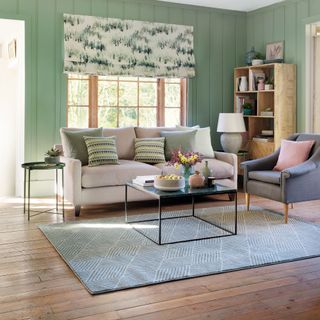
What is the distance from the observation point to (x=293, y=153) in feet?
16.3

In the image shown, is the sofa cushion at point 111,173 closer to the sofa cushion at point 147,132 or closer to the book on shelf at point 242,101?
the sofa cushion at point 147,132

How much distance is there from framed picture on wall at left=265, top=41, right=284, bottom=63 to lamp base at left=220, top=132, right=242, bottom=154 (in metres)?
1.17

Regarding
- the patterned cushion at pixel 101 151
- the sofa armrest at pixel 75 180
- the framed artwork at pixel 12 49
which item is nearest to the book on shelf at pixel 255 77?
the patterned cushion at pixel 101 151

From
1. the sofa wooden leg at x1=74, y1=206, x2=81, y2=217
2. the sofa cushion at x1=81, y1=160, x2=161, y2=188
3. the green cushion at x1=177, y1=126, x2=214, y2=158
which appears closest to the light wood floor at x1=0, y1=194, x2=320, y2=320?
the sofa wooden leg at x1=74, y1=206, x2=81, y2=217

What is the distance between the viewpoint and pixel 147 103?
260 inches

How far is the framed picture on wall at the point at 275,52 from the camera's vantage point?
21.2 feet

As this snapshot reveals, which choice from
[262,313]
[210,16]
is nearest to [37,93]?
[210,16]

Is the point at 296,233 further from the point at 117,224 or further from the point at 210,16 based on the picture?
the point at 210,16

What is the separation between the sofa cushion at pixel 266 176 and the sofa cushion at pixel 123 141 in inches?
61.9

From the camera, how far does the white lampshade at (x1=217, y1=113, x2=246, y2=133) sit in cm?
636

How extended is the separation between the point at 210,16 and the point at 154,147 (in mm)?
2502

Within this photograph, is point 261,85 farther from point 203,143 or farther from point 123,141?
point 123,141

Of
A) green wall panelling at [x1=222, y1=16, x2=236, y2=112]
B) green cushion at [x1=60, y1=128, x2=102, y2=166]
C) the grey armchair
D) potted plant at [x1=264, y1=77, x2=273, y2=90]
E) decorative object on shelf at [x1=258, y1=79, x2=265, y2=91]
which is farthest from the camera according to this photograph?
green wall panelling at [x1=222, y1=16, x2=236, y2=112]

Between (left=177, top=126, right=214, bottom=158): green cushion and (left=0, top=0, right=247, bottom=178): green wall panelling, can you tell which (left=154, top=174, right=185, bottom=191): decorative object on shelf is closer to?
(left=177, top=126, right=214, bottom=158): green cushion
